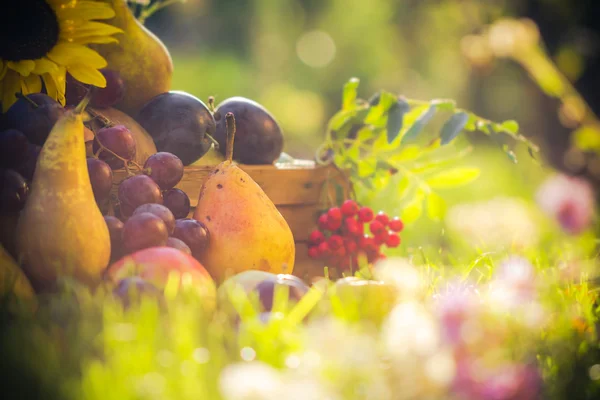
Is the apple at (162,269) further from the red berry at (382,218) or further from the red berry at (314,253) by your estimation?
the red berry at (382,218)

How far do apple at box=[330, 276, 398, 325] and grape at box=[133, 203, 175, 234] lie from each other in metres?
0.36

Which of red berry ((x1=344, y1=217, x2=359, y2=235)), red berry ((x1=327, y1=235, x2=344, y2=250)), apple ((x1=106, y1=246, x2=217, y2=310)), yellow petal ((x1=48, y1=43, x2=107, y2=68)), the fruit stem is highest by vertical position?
yellow petal ((x1=48, y1=43, x2=107, y2=68))

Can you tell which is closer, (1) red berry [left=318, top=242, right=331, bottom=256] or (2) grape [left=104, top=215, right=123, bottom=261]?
(2) grape [left=104, top=215, right=123, bottom=261]

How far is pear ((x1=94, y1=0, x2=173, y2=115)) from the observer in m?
1.57

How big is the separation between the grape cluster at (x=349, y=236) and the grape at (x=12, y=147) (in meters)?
0.88

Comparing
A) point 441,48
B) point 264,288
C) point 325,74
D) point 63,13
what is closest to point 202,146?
point 63,13

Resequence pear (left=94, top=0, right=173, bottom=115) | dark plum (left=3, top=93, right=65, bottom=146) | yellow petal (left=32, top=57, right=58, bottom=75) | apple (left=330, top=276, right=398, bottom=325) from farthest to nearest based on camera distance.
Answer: pear (left=94, top=0, right=173, bottom=115) → yellow petal (left=32, top=57, right=58, bottom=75) → dark plum (left=3, top=93, right=65, bottom=146) → apple (left=330, top=276, right=398, bottom=325)

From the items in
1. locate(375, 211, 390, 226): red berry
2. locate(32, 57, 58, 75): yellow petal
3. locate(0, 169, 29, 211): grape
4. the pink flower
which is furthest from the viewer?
locate(375, 211, 390, 226): red berry

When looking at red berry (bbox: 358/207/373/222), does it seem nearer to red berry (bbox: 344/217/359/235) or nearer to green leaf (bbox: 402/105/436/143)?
red berry (bbox: 344/217/359/235)

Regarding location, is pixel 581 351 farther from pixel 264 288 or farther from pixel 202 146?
pixel 202 146

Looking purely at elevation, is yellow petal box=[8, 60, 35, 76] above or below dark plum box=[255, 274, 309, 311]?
above

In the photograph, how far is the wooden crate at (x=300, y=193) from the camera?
1.77m

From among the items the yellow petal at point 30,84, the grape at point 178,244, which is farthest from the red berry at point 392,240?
the yellow petal at point 30,84

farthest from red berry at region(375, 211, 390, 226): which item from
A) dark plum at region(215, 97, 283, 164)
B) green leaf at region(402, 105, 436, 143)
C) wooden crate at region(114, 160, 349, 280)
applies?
dark plum at region(215, 97, 283, 164)
